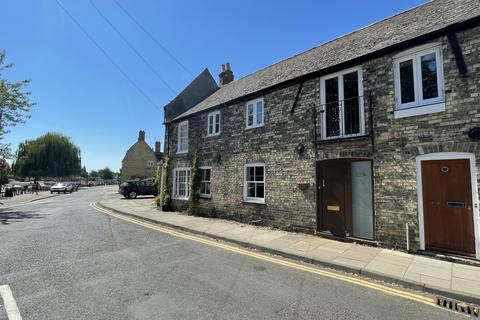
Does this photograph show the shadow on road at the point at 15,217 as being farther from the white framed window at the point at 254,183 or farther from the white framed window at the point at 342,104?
the white framed window at the point at 342,104

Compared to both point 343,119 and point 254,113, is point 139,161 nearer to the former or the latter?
point 254,113

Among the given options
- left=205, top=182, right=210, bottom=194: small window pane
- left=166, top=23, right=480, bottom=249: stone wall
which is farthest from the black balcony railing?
left=205, top=182, right=210, bottom=194: small window pane

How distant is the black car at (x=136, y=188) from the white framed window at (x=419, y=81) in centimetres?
2493

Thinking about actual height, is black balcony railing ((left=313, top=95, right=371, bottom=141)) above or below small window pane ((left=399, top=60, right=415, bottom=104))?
below

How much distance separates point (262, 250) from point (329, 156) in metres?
3.81

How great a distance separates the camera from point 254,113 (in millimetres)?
12297

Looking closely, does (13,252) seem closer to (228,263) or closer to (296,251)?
(228,263)

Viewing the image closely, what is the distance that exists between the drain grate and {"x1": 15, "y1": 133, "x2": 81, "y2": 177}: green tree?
64.8 meters

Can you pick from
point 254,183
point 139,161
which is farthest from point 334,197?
point 139,161

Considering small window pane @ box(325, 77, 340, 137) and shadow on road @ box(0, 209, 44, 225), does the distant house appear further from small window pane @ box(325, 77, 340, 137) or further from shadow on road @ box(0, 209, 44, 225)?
small window pane @ box(325, 77, 340, 137)

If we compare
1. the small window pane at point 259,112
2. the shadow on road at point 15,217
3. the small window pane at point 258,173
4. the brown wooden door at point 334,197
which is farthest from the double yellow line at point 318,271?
the shadow on road at point 15,217

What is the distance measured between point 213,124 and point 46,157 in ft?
179

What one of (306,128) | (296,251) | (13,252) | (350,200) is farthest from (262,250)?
(13,252)

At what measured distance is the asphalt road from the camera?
13.3 feet
